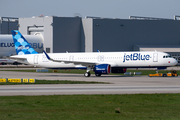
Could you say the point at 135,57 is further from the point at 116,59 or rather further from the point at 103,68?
the point at 103,68

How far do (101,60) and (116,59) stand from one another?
285cm

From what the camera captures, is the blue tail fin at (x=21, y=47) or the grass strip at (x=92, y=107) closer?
the grass strip at (x=92, y=107)

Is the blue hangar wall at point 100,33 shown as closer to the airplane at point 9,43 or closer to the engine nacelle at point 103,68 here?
the airplane at point 9,43

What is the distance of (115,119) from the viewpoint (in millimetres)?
15844

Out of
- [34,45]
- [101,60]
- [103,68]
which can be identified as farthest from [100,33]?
[103,68]

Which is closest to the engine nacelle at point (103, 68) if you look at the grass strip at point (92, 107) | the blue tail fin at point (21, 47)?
the blue tail fin at point (21, 47)

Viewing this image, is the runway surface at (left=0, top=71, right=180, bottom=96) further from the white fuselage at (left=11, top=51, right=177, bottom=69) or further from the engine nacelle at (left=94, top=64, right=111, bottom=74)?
the white fuselage at (left=11, top=51, right=177, bottom=69)

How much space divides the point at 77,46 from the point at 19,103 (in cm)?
7936

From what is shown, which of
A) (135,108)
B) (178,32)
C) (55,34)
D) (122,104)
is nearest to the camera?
(135,108)

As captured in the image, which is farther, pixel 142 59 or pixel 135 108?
pixel 142 59

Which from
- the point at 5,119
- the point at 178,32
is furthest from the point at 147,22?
the point at 5,119

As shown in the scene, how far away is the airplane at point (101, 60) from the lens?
51.2 meters

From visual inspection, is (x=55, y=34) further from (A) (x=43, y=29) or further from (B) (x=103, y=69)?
(B) (x=103, y=69)

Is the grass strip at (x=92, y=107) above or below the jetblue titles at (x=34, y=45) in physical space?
below
